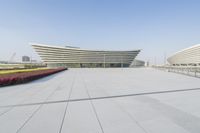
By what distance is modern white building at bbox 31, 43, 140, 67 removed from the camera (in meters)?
83.4

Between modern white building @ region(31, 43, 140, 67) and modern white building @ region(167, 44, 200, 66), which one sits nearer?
modern white building @ region(167, 44, 200, 66)

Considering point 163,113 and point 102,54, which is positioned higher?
point 102,54

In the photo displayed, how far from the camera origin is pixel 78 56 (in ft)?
283

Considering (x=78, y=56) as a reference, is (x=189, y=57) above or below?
below

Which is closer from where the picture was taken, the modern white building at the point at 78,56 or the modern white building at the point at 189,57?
the modern white building at the point at 189,57

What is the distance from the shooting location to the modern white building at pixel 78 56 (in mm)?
83438

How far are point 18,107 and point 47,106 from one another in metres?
1.02

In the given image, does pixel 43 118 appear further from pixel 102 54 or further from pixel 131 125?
pixel 102 54

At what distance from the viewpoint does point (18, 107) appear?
454 centimetres

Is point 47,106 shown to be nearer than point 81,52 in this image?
Yes

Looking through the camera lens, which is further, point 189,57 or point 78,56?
point 189,57

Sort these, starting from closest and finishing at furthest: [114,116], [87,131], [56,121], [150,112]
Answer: [87,131] < [56,121] < [114,116] < [150,112]

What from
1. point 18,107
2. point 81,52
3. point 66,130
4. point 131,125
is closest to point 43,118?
point 66,130

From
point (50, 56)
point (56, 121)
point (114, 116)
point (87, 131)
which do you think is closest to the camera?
point (87, 131)
